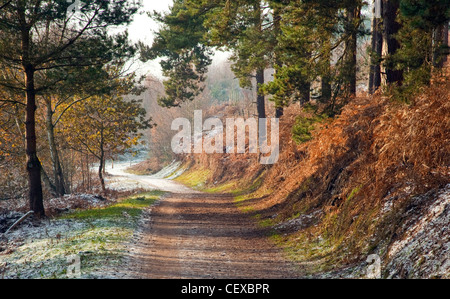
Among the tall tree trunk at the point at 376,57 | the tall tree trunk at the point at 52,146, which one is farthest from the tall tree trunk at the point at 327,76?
the tall tree trunk at the point at 52,146

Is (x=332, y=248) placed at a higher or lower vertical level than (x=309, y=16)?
lower

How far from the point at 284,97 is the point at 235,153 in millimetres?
18369

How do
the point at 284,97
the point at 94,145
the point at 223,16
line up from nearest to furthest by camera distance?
the point at 284,97
the point at 223,16
the point at 94,145

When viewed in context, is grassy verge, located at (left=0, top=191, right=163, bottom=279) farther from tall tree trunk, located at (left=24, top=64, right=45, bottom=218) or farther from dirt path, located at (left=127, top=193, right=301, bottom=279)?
tall tree trunk, located at (left=24, top=64, right=45, bottom=218)

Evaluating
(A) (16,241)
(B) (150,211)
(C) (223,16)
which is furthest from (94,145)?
(A) (16,241)

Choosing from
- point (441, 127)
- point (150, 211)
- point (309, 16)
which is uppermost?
point (309, 16)

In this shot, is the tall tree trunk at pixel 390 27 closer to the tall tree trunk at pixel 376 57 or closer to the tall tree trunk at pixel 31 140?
the tall tree trunk at pixel 376 57

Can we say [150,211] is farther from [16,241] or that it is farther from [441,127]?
[441,127]

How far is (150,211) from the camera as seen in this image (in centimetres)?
1702

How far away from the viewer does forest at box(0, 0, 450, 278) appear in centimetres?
793

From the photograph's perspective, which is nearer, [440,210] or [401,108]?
[440,210]

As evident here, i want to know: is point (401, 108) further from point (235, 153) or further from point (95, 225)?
point (235, 153)

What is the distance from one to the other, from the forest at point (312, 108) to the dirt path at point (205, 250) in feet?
2.35
